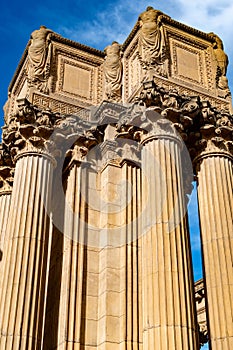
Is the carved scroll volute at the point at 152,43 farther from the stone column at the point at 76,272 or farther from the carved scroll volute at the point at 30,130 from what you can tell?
the stone column at the point at 76,272

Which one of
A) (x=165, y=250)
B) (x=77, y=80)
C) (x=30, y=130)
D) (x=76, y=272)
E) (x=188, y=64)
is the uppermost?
(x=188, y=64)

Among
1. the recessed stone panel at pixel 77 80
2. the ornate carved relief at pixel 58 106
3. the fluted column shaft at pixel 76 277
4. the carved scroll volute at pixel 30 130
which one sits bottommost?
the fluted column shaft at pixel 76 277

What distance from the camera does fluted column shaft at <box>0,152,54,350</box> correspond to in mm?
18047

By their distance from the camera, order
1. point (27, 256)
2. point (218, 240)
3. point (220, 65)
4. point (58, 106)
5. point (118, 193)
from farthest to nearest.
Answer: point (220, 65) < point (58, 106) < point (118, 193) < point (218, 240) < point (27, 256)

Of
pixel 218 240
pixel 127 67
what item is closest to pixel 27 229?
pixel 218 240

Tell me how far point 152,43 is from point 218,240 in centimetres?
968

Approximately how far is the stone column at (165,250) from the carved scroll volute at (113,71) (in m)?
4.50

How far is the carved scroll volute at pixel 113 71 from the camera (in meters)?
25.4

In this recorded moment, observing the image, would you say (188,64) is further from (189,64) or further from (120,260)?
(120,260)

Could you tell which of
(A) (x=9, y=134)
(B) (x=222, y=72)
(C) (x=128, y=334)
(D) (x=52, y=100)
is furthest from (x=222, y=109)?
(C) (x=128, y=334)

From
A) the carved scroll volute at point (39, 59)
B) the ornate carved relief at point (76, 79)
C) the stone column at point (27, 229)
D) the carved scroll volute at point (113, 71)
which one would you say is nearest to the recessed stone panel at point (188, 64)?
the carved scroll volute at point (113, 71)

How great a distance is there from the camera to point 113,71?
86.7 ft

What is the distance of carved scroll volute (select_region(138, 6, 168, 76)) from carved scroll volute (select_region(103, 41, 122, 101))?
173 cm

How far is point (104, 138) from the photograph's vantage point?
23.6 metres
